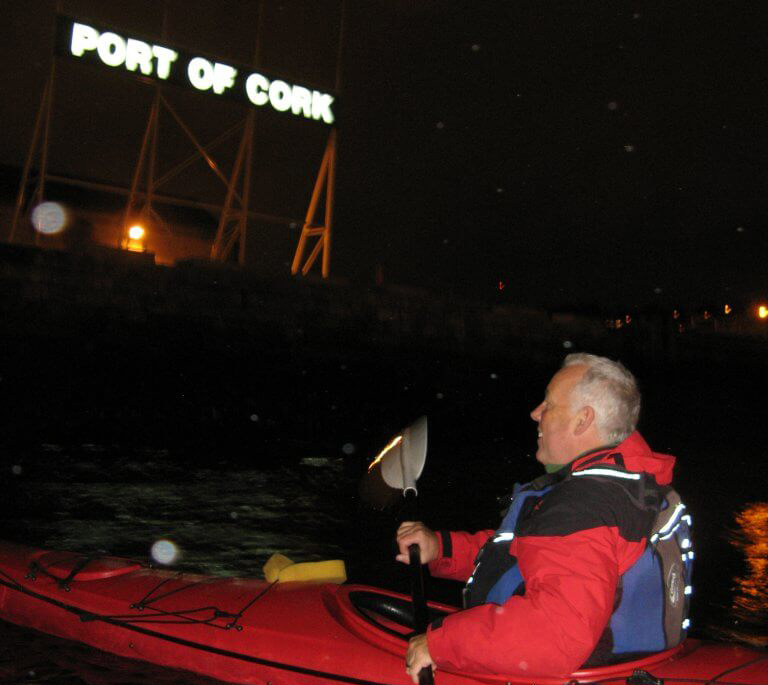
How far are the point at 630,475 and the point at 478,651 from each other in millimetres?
485

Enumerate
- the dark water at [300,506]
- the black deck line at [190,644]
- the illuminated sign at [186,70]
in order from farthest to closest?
the illuminated sign at [186,70] < the dark water at [300,506] < the black deck line at [190,644]

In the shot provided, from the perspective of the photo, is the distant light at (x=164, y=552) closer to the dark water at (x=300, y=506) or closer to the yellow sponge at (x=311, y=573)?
the dark water at (x=300, y=506)

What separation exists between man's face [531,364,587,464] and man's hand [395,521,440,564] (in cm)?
56

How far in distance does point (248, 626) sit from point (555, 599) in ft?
4.70

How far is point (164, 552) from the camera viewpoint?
6223mm

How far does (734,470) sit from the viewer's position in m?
13.6

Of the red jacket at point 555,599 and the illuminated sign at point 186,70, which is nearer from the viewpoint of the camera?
the red jacket at point 555,599

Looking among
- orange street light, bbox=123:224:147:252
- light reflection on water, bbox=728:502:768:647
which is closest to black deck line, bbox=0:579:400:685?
light reflection on water, bbox=728:502:768:647

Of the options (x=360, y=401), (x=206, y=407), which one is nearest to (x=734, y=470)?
(x=360, y=401)

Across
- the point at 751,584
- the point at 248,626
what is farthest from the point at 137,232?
the point at 248,626

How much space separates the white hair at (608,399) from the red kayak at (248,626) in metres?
0.58

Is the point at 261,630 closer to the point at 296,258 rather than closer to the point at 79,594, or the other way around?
the point at 79,594

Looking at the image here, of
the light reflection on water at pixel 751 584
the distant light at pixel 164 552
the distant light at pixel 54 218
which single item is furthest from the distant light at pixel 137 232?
the light reflection on water at pixel 751 584

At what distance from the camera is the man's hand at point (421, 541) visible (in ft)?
7.41
